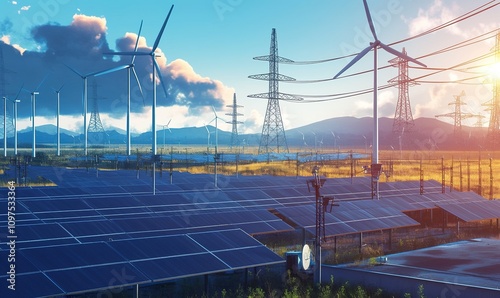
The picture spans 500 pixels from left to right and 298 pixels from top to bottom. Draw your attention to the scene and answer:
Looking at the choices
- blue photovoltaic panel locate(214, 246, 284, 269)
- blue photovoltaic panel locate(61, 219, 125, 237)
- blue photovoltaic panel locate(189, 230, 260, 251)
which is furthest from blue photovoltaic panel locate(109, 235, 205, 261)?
blue photovoltaic panel locate(61, 219, 125, 237)

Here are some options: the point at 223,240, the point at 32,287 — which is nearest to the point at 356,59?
the point at 223,240

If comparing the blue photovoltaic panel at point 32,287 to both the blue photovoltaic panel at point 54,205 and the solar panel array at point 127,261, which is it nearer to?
the solar panel array at point 127,261

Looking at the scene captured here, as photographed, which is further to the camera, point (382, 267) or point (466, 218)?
point (466, 218)

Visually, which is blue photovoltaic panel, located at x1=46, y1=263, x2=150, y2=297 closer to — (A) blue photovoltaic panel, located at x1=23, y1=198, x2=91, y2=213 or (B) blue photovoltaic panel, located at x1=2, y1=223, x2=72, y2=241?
(B) blue photovoltaic panel, located at x1=2, y1=223, x2=72, y2=241

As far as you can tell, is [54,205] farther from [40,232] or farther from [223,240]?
[223,240]

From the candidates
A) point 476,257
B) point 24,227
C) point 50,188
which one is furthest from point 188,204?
point 476,257

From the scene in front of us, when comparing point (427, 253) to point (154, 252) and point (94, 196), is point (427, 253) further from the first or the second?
point (94, 196)
